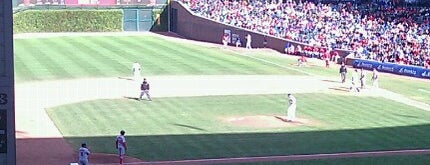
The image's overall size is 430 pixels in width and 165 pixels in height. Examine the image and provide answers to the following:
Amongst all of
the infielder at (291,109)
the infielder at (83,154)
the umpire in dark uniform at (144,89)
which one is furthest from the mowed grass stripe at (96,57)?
the infielder at (83,154)

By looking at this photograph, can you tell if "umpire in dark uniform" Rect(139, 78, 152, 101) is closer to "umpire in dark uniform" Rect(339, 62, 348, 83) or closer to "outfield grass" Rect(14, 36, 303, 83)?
"outfield grass" Rect(14, 36, 303, 83)

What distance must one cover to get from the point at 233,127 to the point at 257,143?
2.88 meters

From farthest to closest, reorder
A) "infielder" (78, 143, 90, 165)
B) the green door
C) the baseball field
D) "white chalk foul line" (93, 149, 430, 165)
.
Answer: the green door < the baseball field < "white chalk foul line" (93, 149, 430, 165) < "infielder" (78, 143, 90, 165)

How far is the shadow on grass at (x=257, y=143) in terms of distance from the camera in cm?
2633

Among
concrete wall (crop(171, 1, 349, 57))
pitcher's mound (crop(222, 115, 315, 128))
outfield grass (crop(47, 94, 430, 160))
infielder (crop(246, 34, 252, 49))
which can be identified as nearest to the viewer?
outfield grass (crop(47, 94, 430, 160))

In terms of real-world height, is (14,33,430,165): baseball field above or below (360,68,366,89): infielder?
below

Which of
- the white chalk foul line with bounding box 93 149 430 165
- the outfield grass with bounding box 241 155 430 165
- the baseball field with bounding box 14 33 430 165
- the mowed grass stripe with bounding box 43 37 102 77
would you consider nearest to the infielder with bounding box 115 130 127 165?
the white chalk foul line with bounding box 93 149 430 165

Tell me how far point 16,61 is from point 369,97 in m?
22.6

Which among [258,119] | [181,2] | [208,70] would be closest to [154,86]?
[208,70]

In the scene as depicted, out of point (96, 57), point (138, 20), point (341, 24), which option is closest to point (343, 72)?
point (341, 24)

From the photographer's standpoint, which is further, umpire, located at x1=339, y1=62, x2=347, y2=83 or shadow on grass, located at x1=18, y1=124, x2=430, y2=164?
umpire, located at x1=339, y1=62, x2=347, y2=83

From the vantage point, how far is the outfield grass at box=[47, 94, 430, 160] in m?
27.1

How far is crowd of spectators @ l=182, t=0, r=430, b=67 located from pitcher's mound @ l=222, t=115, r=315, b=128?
59.4 feet

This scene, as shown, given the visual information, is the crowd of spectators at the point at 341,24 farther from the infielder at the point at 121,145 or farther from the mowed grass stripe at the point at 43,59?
the infielder at the point at 121,145
